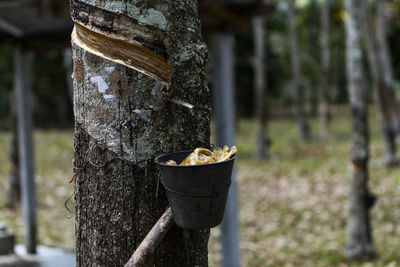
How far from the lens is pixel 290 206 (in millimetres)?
8070

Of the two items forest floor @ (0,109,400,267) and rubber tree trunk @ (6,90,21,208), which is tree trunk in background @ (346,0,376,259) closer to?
forest floor @ (0,109,400,267)

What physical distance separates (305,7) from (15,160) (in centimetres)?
2004

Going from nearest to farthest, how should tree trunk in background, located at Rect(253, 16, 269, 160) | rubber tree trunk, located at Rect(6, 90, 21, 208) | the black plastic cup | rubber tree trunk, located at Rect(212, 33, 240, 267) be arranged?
the black plastic cup → rubber tree trunk, located at Rect(212, 33, 240, 267) → rubber tree trunk, located at Rect(6, 90, 21, 208) → tree trunk in background, located at Rect(253, 16, 269, 160)

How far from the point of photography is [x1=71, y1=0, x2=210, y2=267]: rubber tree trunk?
4.71ft

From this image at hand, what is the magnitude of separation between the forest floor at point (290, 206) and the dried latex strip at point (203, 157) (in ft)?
5.90

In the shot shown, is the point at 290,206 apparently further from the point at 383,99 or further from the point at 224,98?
the point at 383,99

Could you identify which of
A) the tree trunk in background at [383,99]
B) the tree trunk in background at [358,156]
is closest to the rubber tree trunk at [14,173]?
the tree trunk in background at [358,156]

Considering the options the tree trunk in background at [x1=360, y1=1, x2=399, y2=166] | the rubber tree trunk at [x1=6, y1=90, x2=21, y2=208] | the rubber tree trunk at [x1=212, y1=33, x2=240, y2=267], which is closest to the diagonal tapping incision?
the rubber tree trunk at [x1=212, y1=33, x2=240, y2=267]

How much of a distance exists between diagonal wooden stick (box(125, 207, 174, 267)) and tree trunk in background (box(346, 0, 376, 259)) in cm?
439

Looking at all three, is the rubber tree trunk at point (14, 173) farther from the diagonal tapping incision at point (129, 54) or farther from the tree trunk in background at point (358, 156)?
the diagonal tapping incision at point (129, 54)

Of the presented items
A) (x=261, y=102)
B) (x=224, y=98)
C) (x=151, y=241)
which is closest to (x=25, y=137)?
(x=224, y=98)

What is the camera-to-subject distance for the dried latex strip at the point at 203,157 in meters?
1.38

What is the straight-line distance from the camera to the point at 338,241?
6.24 m

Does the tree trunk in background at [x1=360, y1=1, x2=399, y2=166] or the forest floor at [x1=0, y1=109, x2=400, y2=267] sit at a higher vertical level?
the tree trunk in background at [x1=360, y1=1, x2=399, y2=166]
